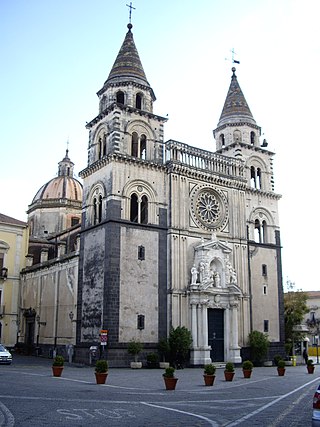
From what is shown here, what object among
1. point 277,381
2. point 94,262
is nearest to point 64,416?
point 277,381

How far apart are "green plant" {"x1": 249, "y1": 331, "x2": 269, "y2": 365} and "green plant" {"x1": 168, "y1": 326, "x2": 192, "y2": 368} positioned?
22.6 ft

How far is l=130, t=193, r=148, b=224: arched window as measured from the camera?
124 ft

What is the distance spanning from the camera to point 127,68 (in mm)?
41688

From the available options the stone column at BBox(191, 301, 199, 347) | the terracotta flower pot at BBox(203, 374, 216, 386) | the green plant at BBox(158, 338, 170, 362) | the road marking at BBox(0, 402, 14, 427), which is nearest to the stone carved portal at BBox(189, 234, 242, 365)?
the stone column at BBox(191, 301, 199, 347)

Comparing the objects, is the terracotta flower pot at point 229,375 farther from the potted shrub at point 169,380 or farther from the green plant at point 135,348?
the green plant at point 135,348

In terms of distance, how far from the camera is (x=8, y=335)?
4978 cm

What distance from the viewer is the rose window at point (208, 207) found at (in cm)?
4132

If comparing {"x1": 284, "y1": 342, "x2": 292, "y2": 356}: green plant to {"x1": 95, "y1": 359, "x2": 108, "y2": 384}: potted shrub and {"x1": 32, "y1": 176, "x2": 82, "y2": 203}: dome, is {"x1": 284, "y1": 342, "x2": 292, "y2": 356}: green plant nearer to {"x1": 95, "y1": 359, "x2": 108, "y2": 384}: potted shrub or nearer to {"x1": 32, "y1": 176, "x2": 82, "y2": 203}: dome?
{"x1": 95, "y1": 359, "x2": 108, "y2": 384}: potted shrub

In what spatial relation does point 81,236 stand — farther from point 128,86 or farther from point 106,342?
point 128,86

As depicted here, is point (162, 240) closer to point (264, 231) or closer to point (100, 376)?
point (264, 231)

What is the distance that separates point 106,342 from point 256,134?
26.5 meters

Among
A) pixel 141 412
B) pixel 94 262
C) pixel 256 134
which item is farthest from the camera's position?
pixel 256 134

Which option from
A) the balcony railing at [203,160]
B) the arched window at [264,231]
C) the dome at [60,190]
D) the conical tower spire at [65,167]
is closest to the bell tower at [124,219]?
the balcony railing at [203,160]

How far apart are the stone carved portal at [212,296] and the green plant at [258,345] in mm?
1898
